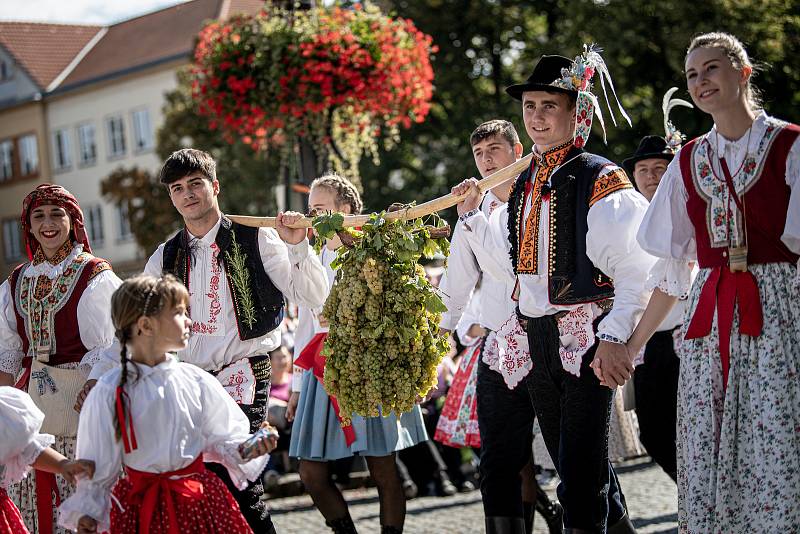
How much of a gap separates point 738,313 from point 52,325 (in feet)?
10.3

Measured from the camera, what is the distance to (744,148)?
3.89 metres

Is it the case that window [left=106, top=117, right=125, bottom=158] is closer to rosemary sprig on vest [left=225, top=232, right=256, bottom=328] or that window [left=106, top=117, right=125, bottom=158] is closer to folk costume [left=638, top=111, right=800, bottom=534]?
rosemary sprig on vest [left=225, top=232, right=256, bottom=328]

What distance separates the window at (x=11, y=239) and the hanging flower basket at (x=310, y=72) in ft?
116

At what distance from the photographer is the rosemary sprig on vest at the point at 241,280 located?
16.8ft

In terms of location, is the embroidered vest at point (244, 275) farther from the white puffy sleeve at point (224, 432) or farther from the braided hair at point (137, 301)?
the braided hair at point (137, 301)

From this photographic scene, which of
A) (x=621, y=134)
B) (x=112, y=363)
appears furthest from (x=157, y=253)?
(x=621, y=134)

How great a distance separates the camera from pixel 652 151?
22.2 ft

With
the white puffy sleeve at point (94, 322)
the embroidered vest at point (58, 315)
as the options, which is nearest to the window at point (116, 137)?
the embroidered vest at point (58, 315)

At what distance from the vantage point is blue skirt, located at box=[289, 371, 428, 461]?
594 cm

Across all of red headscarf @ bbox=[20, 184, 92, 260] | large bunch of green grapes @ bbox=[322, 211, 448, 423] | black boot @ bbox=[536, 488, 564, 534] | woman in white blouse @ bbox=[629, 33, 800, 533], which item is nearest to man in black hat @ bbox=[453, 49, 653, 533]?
woman in white blouse @ bbox=[629, 33, 800, 533]

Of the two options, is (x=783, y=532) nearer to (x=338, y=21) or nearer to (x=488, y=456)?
(x=488, y=456)

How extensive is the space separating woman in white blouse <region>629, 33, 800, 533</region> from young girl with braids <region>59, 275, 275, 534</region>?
1544 mm

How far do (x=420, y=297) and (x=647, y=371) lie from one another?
1850mm

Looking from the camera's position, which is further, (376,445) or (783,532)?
(376,445)
